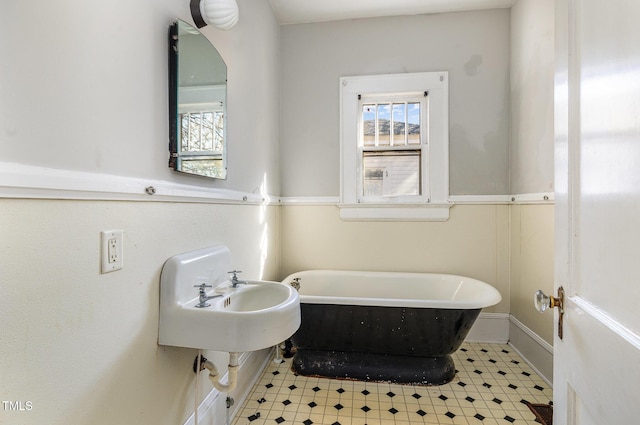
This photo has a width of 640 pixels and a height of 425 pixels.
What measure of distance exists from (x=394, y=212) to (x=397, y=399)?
1417 mm

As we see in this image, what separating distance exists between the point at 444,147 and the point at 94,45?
2.43 m

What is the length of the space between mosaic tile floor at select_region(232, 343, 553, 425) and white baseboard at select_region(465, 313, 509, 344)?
1.28 feet

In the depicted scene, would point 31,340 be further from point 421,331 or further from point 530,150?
point 530,150

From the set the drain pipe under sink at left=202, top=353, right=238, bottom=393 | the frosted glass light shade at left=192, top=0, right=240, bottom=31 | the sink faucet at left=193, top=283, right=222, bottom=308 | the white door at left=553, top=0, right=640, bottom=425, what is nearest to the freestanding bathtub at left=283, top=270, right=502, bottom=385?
the drain pipe under sink at left=202, top=353, right=238, bottom=393

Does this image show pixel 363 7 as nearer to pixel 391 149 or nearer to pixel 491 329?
pixel 391 149

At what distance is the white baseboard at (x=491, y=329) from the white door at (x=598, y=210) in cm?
187

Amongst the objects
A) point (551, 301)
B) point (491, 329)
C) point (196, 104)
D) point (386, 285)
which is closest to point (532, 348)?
point (491, 329)

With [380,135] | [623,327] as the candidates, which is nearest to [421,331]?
[623,327]

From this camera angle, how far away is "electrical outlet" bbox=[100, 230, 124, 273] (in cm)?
85

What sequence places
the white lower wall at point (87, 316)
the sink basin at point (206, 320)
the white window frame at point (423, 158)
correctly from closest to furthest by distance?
the white lower wall at point (87, 316) → the sink basin at point (206, 320) → the white window frame at point (423, 158)

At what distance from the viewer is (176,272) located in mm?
1120

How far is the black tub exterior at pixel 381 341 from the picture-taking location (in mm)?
1855

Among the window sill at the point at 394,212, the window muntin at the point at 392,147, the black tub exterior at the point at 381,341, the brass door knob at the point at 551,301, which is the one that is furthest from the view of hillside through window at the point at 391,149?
the brass door knob at the point at 551,301

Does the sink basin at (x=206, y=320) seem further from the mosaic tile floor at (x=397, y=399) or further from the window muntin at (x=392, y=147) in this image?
the window muntin at (x=392, y=147)
